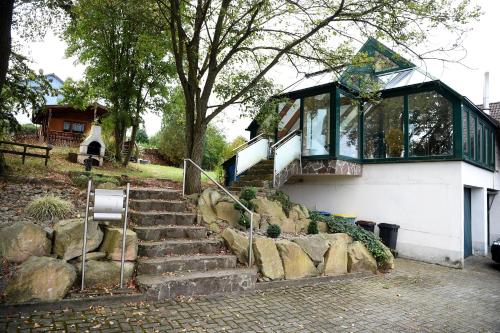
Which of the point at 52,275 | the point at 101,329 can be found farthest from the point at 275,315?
the point at 52,275

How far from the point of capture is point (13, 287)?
3.90 metres

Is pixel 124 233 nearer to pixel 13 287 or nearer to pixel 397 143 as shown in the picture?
pixel 13 287

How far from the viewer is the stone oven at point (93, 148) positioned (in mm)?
13430

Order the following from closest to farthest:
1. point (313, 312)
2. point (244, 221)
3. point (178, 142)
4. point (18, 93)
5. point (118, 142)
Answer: point (313, 312)
point (244, 221)
point (18, 93)
point (118, 142)
point (178, 142)

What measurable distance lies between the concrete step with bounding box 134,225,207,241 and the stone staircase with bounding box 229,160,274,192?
10.7ft

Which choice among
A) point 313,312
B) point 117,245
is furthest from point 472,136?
point 117,245

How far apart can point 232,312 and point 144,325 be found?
1200 millimetres

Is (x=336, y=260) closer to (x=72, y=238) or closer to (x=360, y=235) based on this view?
(x=360, y=235)

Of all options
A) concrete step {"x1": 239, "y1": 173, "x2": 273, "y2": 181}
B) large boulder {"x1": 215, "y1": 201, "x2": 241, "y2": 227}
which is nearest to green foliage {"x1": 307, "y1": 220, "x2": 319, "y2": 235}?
large boulder {"x1": 215, "y1": 201, "x2": 241, "y2": 227}

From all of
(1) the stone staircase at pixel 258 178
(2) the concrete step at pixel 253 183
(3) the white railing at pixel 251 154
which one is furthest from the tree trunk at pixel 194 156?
(3) the white railing at pixel 251 154

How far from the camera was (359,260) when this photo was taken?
288 inches

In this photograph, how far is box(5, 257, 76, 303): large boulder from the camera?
3920 mm

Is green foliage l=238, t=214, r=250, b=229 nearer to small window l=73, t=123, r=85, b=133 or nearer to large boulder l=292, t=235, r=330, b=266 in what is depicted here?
large boulder l=292, t=235, r=330, b=266

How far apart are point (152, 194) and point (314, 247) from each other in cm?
353
